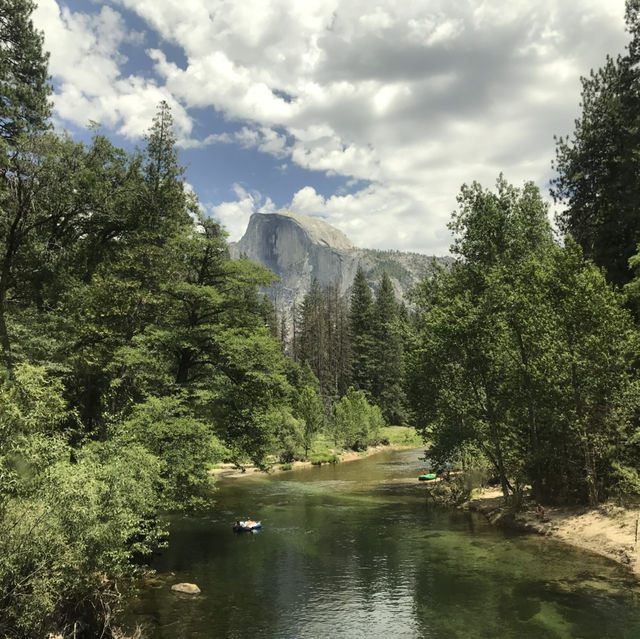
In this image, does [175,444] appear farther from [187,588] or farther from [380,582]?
[380,582]

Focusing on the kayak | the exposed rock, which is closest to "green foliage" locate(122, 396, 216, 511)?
the exposed rock

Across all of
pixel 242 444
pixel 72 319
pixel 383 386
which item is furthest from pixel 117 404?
A: pixel 383 386

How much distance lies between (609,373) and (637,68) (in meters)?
25.0

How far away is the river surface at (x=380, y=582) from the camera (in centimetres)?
1639

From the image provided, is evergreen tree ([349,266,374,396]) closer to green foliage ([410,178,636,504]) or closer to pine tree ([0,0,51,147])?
green foliage ([410,178,636,504])

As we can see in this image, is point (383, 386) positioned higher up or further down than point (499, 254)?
further down

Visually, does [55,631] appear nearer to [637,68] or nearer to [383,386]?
[637,68]

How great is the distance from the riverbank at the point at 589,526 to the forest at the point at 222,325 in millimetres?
1168

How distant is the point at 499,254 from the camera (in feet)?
113

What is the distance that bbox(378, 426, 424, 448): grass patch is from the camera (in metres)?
86.3

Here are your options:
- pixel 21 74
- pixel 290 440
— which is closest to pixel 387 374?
pixel 290 440

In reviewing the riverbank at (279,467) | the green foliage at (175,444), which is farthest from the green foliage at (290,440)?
the green foliage at (175,444)

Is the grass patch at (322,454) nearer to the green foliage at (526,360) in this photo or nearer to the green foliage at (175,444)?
the green foliage at (526,360)

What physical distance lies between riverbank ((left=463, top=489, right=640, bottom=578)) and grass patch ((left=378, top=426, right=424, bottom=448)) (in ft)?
178
